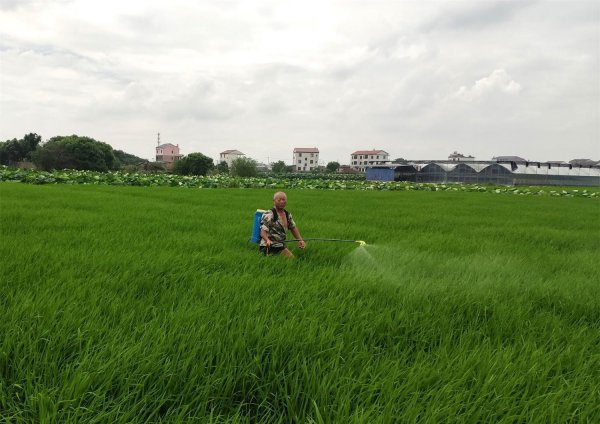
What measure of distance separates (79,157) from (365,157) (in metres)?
87.9

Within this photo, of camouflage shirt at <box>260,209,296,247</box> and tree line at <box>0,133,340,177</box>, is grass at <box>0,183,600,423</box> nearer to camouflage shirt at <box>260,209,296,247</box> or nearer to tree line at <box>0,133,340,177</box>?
camouflage shirt at <box>260,209,296,247</box>

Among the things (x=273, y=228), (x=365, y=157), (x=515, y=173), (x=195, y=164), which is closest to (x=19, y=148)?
(x=195, y=164)

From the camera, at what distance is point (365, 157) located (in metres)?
113

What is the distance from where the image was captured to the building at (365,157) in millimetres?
111000

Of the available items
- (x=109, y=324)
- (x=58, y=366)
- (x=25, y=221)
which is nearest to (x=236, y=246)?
(x=109, y=324)

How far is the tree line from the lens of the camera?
41.5m

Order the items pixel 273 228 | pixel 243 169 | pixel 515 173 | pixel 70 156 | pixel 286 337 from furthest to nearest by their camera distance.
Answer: pixel 243 169 → pixel 70 156 → pixel 515 173 → pixel 273 228 → pixel 286 337

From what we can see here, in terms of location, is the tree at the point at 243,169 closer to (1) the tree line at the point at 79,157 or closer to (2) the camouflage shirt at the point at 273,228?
(1) the tree line at the point at 79,157

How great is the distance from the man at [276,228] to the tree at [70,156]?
47.7 meters

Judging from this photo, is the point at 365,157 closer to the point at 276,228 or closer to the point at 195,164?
the point at 195,164

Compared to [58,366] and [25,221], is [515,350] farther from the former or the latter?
[25,221]

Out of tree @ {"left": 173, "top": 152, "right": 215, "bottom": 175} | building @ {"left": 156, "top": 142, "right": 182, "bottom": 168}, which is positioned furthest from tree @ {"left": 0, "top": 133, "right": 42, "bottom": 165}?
building @ {"left": 156, "top": 142, "right": 182, "bottom": 168}

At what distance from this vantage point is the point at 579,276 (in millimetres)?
3641

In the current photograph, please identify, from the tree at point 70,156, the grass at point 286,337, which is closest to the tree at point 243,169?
the tree at point 70,156
